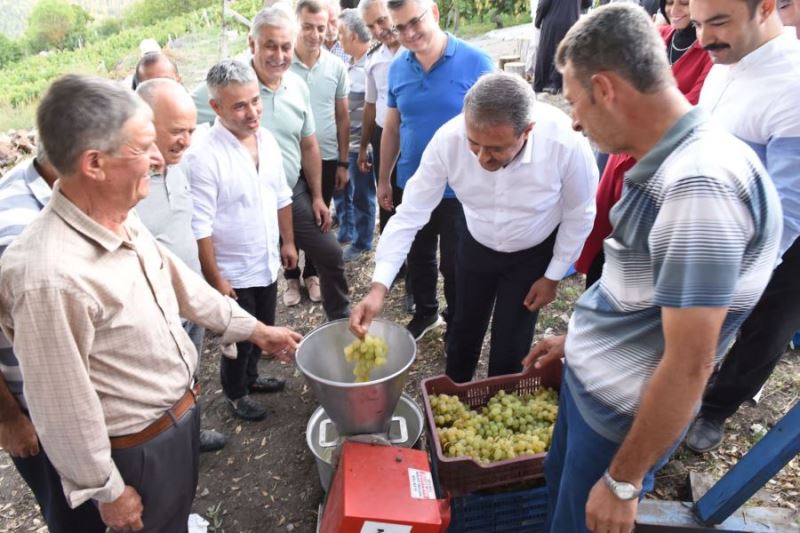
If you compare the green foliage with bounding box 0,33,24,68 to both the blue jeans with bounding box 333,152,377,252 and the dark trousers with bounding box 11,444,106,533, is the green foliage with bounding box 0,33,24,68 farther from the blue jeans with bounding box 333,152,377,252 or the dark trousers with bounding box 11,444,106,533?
the dark trousers with bounding box 11,444,106,533

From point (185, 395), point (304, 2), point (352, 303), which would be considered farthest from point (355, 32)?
point (185, 395)

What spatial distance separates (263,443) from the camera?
3402mm

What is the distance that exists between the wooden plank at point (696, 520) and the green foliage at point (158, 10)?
26.1m

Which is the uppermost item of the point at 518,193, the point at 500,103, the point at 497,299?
the point at 500,103

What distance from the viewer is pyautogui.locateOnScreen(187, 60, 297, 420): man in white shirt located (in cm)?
286

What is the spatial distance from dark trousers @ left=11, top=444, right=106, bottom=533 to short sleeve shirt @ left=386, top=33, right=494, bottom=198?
262 centimetres

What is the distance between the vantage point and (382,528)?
2035 mm

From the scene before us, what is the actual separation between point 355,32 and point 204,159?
268cm

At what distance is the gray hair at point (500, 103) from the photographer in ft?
7.41

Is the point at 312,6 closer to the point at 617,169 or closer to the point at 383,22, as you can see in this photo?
the point at 383,22

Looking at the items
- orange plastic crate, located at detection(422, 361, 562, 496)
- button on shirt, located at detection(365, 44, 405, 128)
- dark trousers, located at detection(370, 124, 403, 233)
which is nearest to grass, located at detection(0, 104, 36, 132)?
dark trousers, located at detection(370, 124, 403, 233)

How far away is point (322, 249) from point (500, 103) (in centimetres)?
199

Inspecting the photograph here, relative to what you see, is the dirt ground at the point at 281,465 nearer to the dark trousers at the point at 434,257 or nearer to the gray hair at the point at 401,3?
the dark trousers at the point at 434,257

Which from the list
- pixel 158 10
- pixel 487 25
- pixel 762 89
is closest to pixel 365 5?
pixel 762 89
